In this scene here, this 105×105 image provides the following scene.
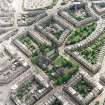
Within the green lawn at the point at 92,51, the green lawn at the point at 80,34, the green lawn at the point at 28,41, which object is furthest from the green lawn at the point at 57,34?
the green lawn at the point at 92,51

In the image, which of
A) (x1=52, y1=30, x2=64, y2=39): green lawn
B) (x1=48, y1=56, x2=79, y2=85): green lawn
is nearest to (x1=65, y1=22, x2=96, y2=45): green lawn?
(x1=52, y1=30, x2=64, y2=39): green lawn

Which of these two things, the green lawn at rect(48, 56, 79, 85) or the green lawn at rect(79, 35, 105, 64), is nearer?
the green lawn at rect(48, 56, 79, 85)

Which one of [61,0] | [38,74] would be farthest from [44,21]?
[38,74]

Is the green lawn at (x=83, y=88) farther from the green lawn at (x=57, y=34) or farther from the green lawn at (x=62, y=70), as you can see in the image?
the green lawn at (x=57, y=34)

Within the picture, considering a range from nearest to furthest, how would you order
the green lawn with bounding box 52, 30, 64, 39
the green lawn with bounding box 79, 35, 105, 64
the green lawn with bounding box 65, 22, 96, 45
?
the green lawn with bounding box 79, 35, 105, 64 < the green lawn with bounding box 65, 22, 96, 45 < the green lawn with bounding box 52, 30, 64, 39

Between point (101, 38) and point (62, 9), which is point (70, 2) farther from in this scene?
point (101, 38)

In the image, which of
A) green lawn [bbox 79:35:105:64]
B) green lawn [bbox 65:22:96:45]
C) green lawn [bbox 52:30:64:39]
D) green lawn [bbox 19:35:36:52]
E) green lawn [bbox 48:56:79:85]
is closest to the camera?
green lawn [bbox 48:56:79:85]

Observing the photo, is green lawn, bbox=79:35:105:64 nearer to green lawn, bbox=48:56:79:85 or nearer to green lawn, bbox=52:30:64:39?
green lawn, bbox=48:56:79:85
